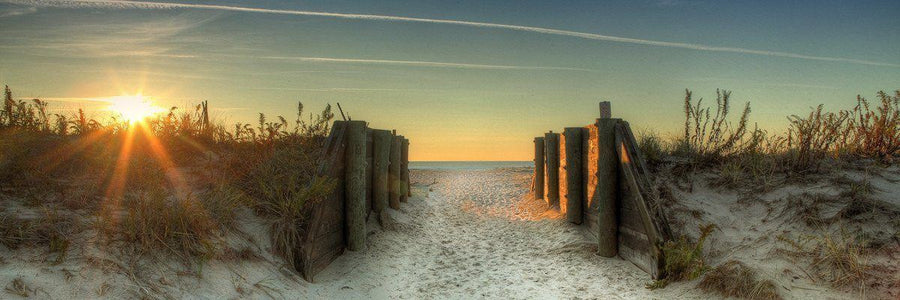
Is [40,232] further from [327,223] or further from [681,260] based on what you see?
[681,260]

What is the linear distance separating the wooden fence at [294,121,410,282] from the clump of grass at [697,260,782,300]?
4530mm

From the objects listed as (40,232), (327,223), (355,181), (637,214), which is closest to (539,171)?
(637,214)

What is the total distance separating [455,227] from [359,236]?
10.7ft

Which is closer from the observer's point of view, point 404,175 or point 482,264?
point 482,264

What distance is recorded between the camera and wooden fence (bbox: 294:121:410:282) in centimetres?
600

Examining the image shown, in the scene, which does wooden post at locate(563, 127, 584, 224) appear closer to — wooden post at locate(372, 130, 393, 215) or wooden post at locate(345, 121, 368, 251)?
wooden post at locate(372, 130, 393, 215)

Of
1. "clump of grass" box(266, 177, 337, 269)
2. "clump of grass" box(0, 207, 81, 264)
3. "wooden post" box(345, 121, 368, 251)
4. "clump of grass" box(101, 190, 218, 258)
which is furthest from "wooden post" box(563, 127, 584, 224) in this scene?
"clump of grass" box(0, 207, 81, 264)

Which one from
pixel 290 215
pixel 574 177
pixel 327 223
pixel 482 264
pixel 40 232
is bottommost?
pixel 482 264

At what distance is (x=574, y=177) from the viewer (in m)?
8.76

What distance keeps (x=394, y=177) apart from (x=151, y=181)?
18.3ft

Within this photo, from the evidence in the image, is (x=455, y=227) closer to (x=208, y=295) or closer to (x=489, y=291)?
(x=489, y=291)

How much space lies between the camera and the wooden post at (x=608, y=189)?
7.16m

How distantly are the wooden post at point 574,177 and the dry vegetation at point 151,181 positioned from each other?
4.43 meters

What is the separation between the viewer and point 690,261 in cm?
562
